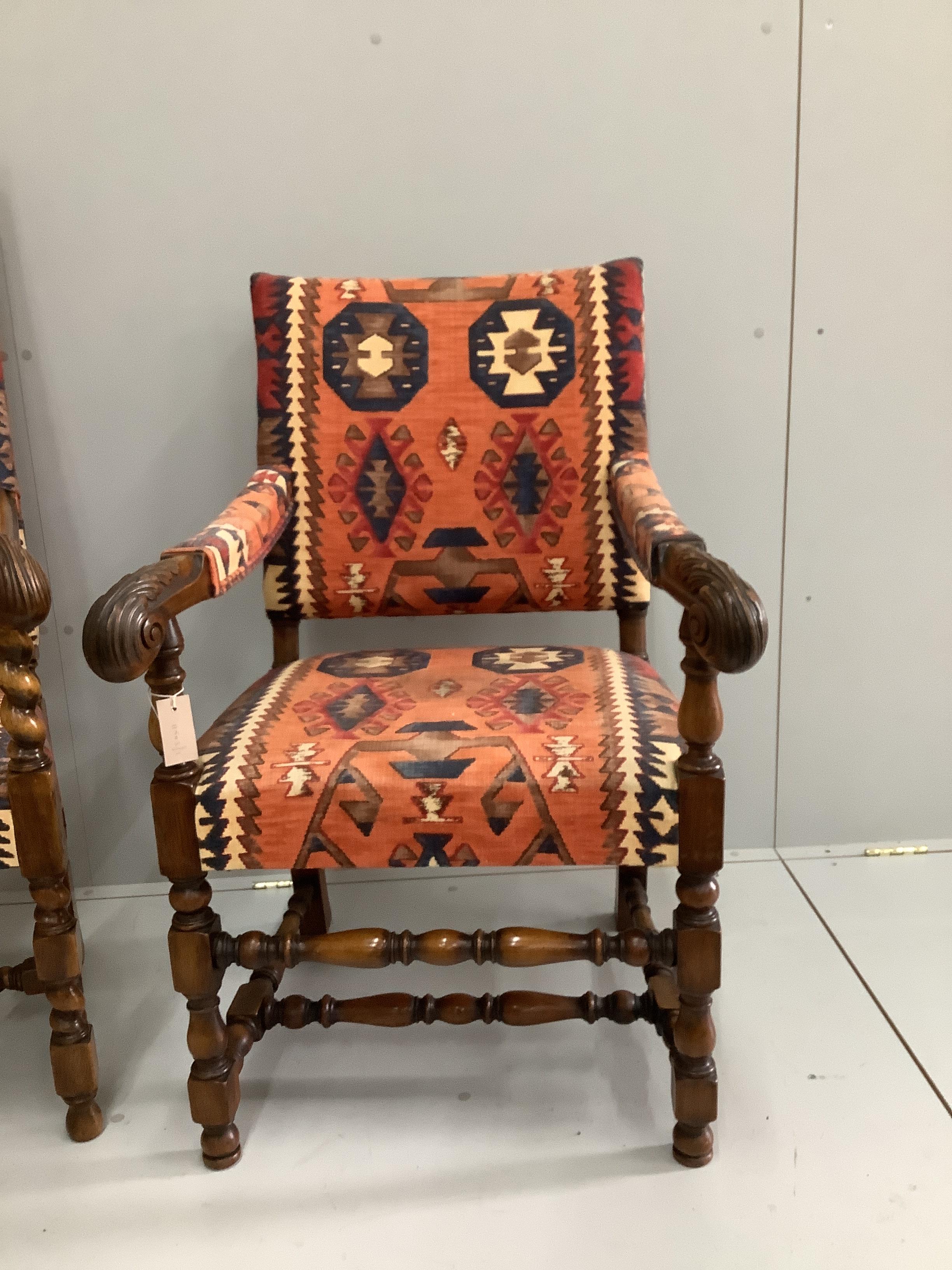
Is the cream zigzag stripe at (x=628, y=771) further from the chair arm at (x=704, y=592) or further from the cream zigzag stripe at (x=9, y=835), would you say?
the cream zigzag stripe at (x=9, y=835)

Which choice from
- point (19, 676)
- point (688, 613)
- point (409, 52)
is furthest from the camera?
point (409, 52)

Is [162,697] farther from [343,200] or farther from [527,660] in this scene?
[343,200]

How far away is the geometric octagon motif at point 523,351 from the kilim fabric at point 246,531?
0.31m

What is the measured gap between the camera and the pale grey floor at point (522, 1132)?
995 millimetres

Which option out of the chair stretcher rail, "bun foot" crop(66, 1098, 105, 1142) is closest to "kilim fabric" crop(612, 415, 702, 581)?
the chair stretcher rail

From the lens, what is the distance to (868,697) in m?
1.68

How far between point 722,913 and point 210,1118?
84 centimetres

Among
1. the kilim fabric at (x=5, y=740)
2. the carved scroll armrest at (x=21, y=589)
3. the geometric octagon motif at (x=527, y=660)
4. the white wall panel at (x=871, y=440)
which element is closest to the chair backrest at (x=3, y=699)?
the kilim fabric at (x=5, y=740)

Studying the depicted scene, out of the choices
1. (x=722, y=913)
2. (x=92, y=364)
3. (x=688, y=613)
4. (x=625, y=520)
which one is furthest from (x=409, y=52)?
(x=722, y=913)

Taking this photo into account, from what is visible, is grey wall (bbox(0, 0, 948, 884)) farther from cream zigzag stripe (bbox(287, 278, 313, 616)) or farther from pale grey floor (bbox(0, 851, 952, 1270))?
pale grey floor (bbox(0, 851, 952, 1270))

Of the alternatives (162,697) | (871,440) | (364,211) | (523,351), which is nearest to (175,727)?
(162,697)

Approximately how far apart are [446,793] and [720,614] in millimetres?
319

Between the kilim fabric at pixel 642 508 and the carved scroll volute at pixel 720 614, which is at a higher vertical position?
the kilim fabric at pixel 642 508

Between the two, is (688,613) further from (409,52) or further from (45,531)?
(45,531)
